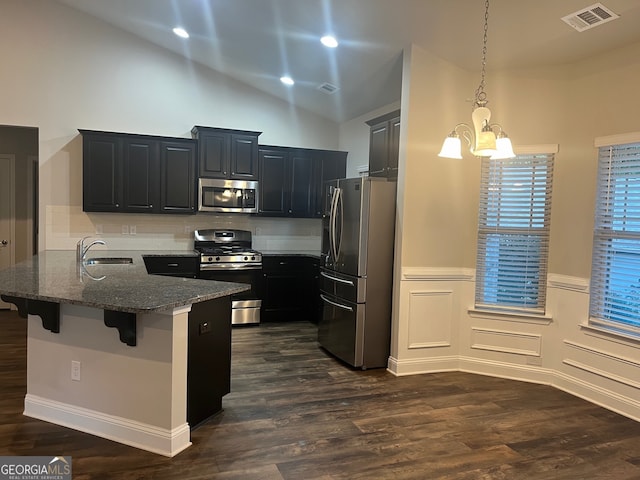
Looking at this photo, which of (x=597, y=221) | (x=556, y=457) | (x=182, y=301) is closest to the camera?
(x=182, y=301)

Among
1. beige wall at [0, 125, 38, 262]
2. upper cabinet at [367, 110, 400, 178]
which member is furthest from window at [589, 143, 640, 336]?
beige wall at [0, 125, 38, 262]

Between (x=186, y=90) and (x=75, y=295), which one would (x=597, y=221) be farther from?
(x=186, y=90)

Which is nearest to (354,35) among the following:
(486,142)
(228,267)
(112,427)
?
(486,142)

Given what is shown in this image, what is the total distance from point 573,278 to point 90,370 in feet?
12.5

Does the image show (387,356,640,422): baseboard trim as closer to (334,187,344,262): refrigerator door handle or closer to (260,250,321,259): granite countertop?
(334,187,344,262): refrigerator door handle

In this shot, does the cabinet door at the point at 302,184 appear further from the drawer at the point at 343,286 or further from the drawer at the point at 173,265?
the drawer at the point at 343,286

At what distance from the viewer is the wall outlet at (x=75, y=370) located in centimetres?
295

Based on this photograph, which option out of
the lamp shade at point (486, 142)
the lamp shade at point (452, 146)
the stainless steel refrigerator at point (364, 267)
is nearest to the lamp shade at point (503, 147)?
the lamp shade at point (486, 142)

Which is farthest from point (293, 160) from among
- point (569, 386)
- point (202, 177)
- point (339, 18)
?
point (569, 386)

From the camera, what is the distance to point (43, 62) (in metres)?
5.49

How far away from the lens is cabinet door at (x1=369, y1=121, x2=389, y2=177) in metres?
4.70

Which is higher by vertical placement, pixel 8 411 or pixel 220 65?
pixel 220 65

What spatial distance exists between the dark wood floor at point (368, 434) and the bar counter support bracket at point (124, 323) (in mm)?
650

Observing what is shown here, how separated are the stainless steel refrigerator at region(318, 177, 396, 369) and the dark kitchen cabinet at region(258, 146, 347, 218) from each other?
1.94m
